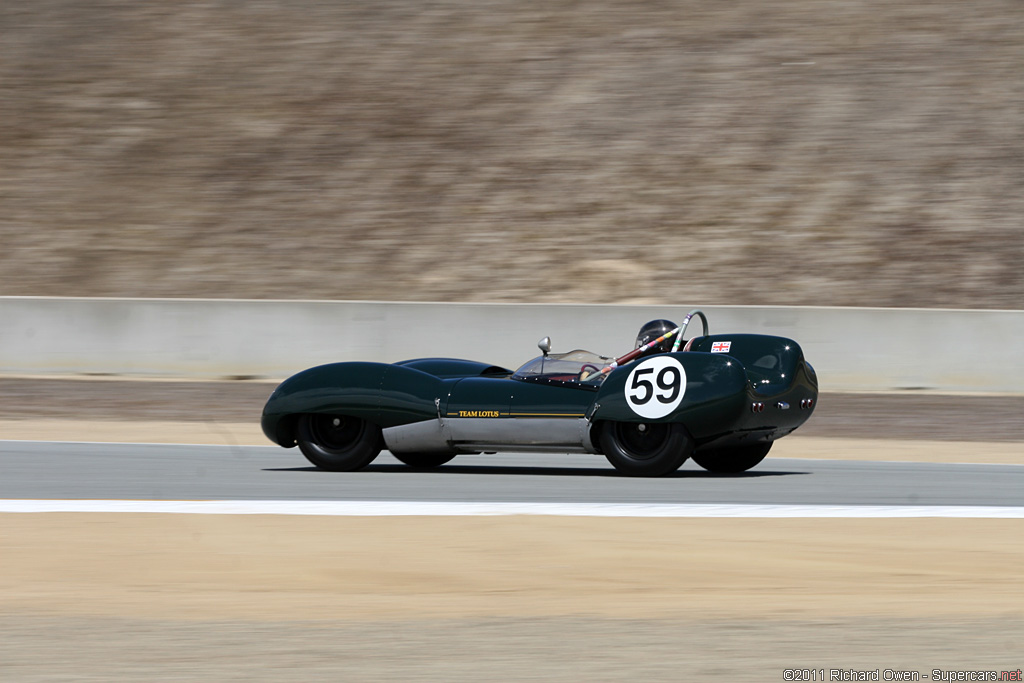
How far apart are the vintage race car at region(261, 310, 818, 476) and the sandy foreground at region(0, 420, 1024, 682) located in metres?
1.65

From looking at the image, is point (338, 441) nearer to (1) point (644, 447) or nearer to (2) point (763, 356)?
(1) point (644, 447)

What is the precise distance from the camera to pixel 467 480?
31.1 feet

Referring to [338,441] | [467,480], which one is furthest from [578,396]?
[338,441]

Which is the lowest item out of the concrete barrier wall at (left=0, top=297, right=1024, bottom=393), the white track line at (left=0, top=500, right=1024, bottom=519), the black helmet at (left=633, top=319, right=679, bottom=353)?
the white track line at (left=0, top=500, right=1024, bottom=519)

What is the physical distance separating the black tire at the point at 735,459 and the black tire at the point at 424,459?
6.03ft

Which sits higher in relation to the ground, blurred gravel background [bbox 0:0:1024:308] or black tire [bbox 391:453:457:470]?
blurred gravel background [bbox 0:0:1024:308]

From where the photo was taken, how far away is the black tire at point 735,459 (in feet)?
33.7

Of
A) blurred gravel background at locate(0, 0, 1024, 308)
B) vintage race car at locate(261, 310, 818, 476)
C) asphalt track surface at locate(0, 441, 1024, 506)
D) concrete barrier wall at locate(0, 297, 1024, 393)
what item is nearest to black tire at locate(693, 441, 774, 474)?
asphalt track surface at locate(0, 441, 1024, 506)

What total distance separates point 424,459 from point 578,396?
160 cm

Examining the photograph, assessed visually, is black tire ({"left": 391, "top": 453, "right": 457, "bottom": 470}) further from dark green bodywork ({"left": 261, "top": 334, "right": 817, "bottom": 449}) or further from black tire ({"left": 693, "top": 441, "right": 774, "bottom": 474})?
black tire ({"left": 693, "top": 441, "right": 774, "bottom": 474})

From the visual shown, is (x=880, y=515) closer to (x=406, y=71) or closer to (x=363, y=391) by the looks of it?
(x=363, y=391)

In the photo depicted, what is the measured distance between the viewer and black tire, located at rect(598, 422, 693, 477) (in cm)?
930

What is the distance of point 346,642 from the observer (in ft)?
15.8

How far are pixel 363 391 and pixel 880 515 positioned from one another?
3619 millimetres
